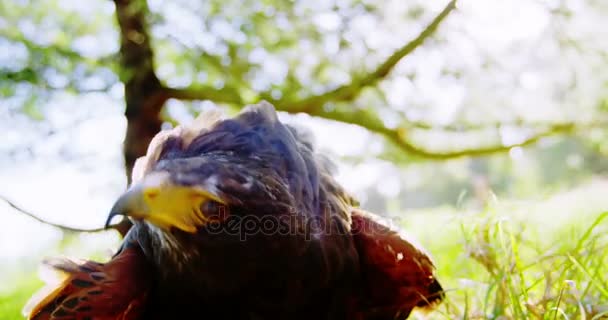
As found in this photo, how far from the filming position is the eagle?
1.35 metres

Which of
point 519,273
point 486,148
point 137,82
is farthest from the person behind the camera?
point 486,148

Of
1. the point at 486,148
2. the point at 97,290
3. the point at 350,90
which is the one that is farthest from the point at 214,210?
the point at 486,148

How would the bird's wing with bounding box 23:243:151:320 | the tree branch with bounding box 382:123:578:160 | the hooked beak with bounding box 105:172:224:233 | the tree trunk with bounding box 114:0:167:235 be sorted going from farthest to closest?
the tree branch with bounding box 382:123:578:160, the tree trunk with bounding box 114:0:167:235, the bird's wing with bounding box 23:243:151:320, the hooked beak with bounding box 105:172:224:233

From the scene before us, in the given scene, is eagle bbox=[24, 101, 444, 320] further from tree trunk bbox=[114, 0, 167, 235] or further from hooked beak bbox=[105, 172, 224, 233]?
tree trunk bbox=[114, 0, 167, 235]

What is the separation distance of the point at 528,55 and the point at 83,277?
348cm

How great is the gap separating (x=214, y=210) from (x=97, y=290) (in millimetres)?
691

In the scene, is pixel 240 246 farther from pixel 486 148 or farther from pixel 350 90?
pixel 486 148

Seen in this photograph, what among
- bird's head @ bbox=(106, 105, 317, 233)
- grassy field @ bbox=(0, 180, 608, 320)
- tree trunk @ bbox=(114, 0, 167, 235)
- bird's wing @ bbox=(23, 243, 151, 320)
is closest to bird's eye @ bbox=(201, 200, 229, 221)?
bird's head @ bbox=(106, 105, 317, 233)

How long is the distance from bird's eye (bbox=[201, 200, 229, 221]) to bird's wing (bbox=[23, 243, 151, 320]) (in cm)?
62

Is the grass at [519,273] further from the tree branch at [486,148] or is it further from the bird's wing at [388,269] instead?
the tree branch at [486,148]

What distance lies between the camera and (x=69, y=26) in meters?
3.19

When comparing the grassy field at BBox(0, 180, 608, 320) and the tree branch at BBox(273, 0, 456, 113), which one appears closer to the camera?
the grassy field at BBox(0, 180, 608, 320)

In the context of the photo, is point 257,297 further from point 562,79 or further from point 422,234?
point 562,79

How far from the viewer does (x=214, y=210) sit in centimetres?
135
